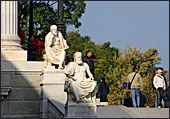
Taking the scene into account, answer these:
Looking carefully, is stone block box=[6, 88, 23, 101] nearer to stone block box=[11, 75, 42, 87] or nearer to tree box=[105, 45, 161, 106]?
stone block box=[11, 75, 42, 87]

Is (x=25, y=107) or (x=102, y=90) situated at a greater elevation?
(x=102, y=90)

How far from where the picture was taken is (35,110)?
28.3m

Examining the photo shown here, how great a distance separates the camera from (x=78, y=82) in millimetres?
24609

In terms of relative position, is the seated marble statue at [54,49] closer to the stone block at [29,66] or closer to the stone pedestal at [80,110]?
the stone block at [29,66]

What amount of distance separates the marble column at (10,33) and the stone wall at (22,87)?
15.8 inches

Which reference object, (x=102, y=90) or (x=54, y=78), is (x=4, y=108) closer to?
(x=54, y=78)

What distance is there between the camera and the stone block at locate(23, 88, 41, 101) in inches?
1115

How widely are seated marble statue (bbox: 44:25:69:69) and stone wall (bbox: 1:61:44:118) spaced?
85cm

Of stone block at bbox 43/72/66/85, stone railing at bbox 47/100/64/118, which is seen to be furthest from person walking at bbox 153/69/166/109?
stone railing at bbox 47/100/64/118

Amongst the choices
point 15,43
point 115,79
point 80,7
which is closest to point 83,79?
point 15,43

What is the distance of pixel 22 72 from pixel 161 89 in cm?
536

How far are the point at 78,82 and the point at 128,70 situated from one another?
45.2 meters

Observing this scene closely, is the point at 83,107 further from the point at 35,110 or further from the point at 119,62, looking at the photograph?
the point at 119,62

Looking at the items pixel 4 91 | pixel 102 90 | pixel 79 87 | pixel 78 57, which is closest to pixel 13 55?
pixel 4 91
